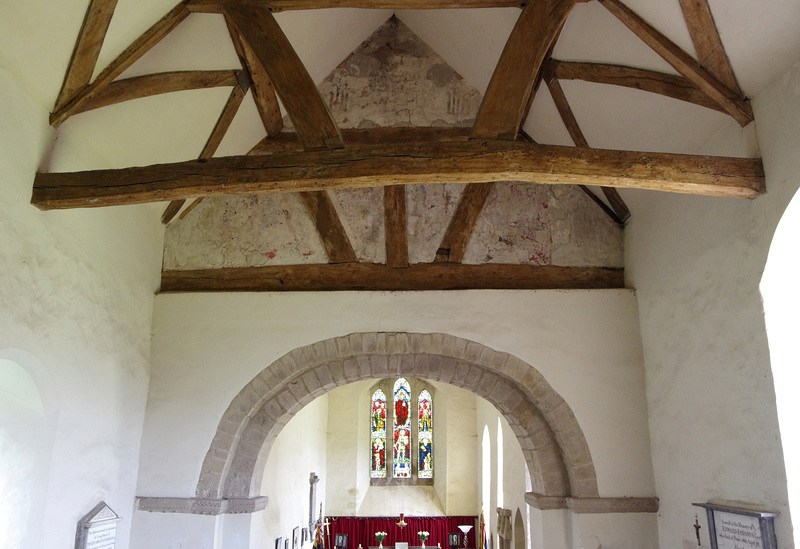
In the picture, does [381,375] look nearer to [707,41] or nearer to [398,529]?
[707,41]

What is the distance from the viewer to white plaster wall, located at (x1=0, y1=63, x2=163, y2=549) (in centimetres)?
398

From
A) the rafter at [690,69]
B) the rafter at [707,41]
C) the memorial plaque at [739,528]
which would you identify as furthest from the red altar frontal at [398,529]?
the rafter at [707,41]

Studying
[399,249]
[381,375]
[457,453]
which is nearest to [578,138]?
[399,249]

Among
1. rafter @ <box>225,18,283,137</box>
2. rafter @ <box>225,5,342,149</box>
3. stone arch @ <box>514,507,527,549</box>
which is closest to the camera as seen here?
rafter @ <box>225,5,342,149</box>

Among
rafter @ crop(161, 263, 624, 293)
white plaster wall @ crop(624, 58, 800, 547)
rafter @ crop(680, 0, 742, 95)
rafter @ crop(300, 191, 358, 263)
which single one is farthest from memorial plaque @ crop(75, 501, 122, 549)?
rafter @ crop(680, 0, 742, 95)

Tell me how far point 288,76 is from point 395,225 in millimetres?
1728

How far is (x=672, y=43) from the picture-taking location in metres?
4.09

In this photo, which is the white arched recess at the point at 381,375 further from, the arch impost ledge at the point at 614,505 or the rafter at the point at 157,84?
the rafter at the point at 157,84

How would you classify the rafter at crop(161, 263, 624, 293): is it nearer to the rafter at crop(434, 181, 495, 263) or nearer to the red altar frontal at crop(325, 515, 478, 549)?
the rafter at crop(434, 181, 495, 263)

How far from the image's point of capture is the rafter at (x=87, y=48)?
3869mm

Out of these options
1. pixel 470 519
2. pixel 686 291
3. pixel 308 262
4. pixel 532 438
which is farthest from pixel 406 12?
pixel 470 519

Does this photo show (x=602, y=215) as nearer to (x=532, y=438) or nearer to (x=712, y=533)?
(x=532, y=438)

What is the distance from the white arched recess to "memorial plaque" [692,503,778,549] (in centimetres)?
89

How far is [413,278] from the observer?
5.76m
